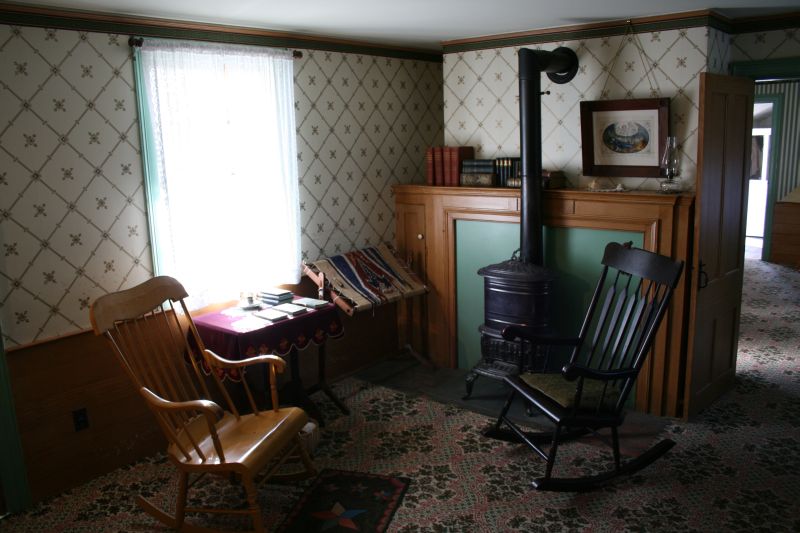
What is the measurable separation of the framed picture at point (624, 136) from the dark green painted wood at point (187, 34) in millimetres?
1622

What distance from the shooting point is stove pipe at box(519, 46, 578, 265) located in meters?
3.97

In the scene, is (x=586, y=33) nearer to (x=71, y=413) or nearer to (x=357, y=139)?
(x=357, y=139)

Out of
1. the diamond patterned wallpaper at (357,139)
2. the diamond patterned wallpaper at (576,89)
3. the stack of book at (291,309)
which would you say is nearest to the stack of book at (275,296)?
the stack of book at (291,309)

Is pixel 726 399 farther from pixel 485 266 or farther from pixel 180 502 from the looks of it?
pixel 180 502

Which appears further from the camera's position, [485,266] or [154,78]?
[485,266]

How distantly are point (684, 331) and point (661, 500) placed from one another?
1159mm

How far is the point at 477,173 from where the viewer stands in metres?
4.58

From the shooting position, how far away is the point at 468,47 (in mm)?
4680

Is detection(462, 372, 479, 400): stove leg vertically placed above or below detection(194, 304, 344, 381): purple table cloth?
below

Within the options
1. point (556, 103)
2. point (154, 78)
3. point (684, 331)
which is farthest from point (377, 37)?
point (684, 331)

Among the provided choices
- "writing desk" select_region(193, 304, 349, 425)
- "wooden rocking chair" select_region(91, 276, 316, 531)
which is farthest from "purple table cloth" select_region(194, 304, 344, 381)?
"wooden rocking chair" select_region(91, 276, 316, 531)

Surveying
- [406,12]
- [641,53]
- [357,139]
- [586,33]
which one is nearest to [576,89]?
[586,33]

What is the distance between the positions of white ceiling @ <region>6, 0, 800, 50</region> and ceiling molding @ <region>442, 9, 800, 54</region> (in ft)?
0.23

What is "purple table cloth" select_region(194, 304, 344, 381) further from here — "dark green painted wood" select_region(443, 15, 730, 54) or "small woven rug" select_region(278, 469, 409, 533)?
"dark green painted wood" select_region(443, 15, 730, 54)
